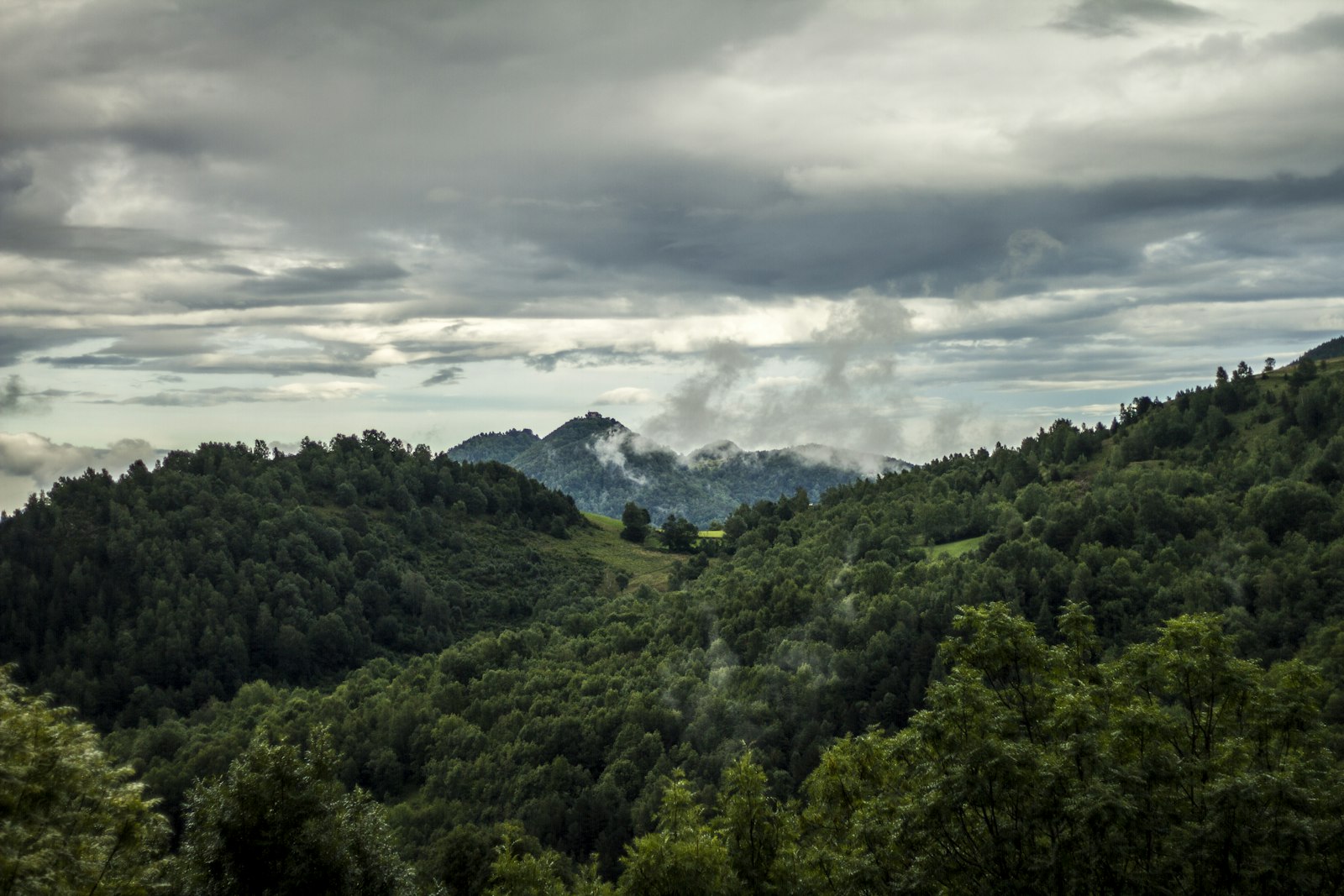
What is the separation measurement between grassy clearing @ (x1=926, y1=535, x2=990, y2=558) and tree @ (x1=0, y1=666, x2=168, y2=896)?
410 ft

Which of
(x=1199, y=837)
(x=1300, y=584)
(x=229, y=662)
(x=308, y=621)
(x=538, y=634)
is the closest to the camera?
(x=1199, y=837)

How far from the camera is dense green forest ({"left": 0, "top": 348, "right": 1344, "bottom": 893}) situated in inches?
1086

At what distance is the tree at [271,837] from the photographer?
30.2 meters

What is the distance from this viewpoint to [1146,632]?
94.9 m

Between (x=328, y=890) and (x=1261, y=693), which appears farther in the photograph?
(x=328, y=890)

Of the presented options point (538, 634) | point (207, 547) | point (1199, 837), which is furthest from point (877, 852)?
point (207, 547)

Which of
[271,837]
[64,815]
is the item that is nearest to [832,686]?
[271,837]

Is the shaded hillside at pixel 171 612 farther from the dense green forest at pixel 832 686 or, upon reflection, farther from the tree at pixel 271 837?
the tree at pixel 271 837

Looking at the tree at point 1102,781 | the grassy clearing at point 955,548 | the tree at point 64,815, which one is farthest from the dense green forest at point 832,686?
the tree at point 64,815

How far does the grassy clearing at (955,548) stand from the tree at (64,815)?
410ft

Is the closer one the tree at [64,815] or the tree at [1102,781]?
the tree at [64,815]

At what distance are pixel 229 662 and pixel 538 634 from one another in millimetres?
71782

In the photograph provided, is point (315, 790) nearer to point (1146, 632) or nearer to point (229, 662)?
point (1146, 632)

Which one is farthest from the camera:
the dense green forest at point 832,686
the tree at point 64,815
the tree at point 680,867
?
the tree at point 680,867
